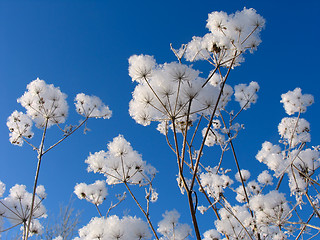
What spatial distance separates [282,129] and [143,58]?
364cm

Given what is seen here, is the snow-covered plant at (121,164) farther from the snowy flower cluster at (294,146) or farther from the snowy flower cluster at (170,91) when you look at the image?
the snowy flower cluster at (294,146)

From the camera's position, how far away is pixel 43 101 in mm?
4195

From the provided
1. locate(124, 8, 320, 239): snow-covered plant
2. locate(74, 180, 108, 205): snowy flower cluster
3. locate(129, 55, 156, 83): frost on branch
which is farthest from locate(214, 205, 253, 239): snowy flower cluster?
locate(129, 55, 156, 83): frost on branch

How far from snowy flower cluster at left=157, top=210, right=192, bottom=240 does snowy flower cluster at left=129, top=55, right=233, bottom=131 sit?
890 millimetres

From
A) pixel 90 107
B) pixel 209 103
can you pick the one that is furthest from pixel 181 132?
pixel 90 107

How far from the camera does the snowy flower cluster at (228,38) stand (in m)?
2.69

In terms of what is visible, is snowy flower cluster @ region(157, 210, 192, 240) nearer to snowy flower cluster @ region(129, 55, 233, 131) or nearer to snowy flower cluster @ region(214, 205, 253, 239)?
snowy flower cluster @ region(129, 55, 233, 131)

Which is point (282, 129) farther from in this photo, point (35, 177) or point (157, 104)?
point (35, 177)

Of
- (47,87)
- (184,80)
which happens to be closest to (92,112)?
(47,87)

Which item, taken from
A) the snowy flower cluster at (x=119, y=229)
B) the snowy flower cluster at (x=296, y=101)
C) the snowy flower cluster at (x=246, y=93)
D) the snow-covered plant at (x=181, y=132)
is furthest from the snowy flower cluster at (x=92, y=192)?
the snowy flower cluster at (x=296, y=101)

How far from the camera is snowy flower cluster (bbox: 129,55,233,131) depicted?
246cm

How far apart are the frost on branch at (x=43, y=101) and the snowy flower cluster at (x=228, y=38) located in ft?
7.57

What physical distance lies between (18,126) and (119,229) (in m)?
3.49

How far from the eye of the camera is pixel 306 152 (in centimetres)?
403
